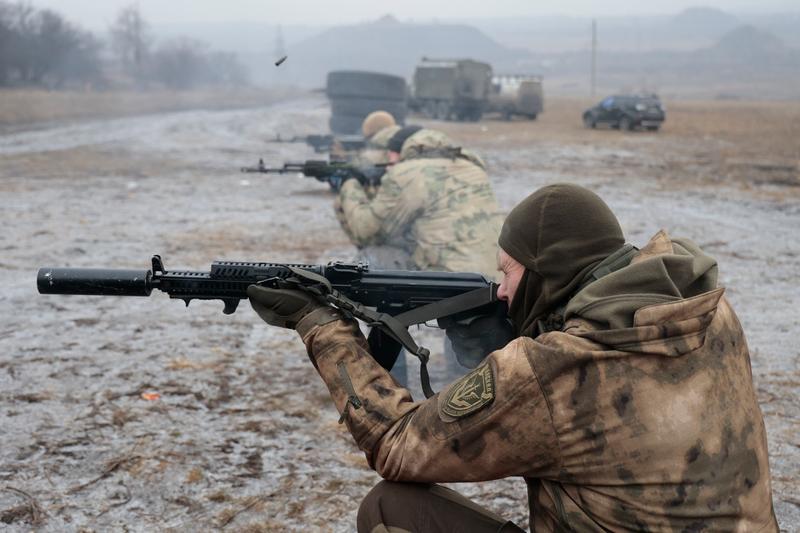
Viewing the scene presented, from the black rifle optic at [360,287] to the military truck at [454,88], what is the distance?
29216mm

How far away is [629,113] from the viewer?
84.5 feet

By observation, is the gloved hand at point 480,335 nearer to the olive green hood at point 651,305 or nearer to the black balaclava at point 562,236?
the black balaclava at point 562,236

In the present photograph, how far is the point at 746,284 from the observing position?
24.0ft

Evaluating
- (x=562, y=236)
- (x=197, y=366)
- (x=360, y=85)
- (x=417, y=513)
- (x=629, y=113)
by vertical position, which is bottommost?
(x=197, y=366)

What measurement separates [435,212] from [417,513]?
3.16 m

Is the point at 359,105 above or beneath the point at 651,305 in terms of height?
above

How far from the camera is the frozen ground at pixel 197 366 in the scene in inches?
139

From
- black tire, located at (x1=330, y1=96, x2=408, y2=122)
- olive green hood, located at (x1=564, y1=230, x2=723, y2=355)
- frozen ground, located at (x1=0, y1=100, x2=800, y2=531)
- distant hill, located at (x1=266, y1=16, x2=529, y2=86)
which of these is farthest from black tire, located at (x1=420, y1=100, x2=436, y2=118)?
distant hill, located at (x1=266, y1=16, x2=529, y2=86)

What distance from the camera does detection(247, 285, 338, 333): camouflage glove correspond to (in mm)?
2492

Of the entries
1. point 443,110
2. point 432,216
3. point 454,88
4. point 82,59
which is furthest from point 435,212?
point 82,59

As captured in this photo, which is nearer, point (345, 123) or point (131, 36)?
point (345, 123)

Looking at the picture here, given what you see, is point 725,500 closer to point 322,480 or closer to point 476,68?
point 322,480

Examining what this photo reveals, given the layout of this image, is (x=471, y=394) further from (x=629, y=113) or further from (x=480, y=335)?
(x=629, y=113)

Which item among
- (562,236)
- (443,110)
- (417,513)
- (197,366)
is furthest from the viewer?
(443,110)
